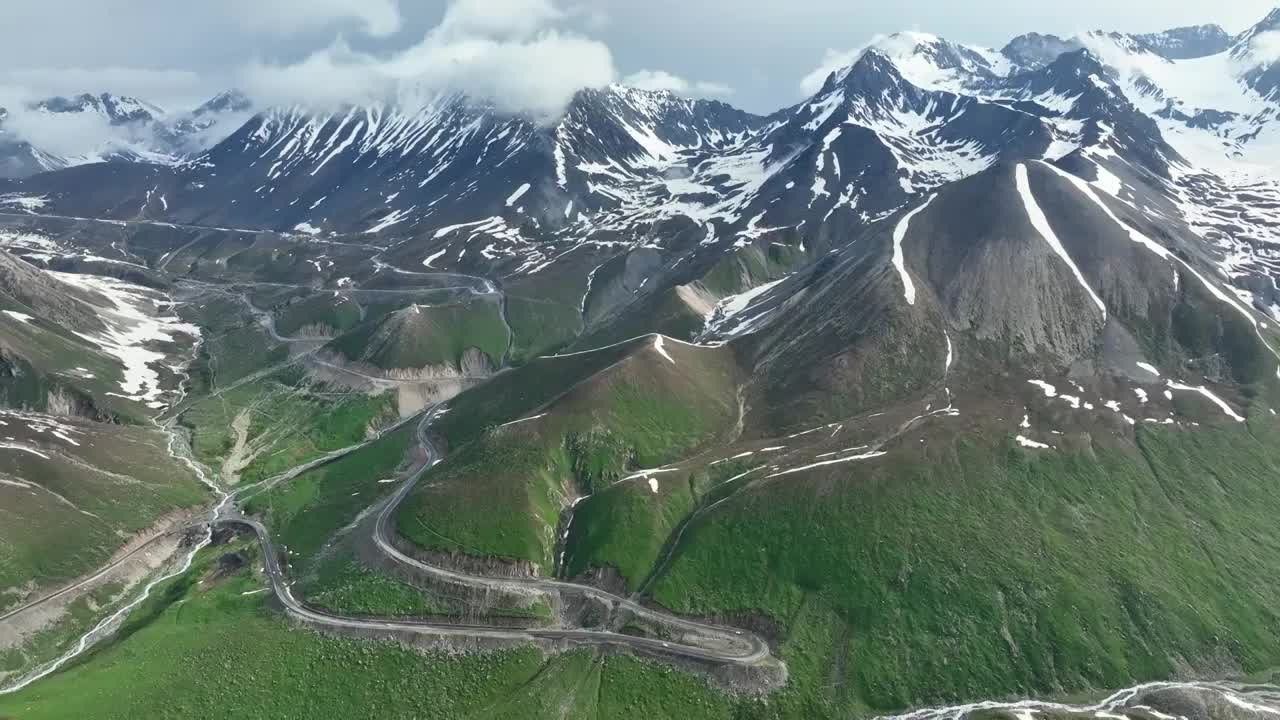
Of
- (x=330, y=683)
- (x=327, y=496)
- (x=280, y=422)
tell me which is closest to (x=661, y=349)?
(x=327, y=496)

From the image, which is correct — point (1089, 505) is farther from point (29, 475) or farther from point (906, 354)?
point (29, 475)

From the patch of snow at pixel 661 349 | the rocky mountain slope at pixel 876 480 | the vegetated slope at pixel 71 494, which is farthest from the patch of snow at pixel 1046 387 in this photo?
the vegetated slope at pixel 71 494

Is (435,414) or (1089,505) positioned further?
(435,414)

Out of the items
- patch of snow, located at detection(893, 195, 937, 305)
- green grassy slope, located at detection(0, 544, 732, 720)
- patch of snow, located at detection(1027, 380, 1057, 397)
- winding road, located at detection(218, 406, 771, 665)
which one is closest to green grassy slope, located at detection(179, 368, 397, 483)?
green grassy slope, located at detection(0, 544, 732, 720)

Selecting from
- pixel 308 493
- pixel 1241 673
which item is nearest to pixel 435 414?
pixel 308 493

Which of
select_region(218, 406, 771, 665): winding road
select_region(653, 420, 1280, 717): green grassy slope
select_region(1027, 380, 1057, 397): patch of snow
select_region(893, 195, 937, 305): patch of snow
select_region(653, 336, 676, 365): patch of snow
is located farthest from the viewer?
select_region(893, 195, 937, 305): patch of snow

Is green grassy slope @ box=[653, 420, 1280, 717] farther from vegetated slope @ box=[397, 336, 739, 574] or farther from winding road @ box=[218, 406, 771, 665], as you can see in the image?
vegetated slope @ box=[397, 336, 739, 574]

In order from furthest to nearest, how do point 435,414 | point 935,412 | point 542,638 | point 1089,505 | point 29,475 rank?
1. point 435,414
2. point 935,412
3. point 29,475
4. point 1089,505
5. point 542,638

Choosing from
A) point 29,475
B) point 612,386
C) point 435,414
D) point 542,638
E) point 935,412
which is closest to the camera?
point 542,638

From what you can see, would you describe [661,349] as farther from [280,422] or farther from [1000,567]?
[280,422]

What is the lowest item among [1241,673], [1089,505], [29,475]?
[1241,673]
